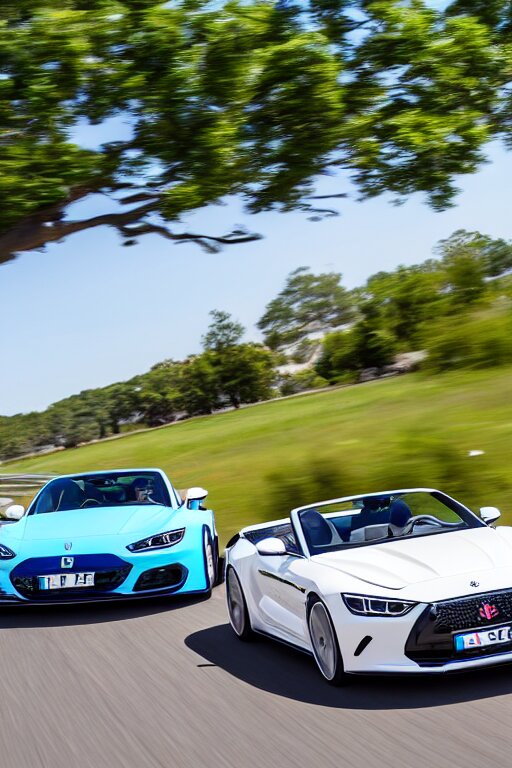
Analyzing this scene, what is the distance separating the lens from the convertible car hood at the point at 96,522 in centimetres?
948

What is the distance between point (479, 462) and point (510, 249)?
1582cm

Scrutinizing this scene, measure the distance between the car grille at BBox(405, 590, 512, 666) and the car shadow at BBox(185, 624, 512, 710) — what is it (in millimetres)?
159

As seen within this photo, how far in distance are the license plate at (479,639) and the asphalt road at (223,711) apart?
0.76 feet

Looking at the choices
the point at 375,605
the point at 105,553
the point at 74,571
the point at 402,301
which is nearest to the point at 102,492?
the point at 105,553

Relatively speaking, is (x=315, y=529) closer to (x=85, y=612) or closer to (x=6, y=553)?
(x=85, y=612)

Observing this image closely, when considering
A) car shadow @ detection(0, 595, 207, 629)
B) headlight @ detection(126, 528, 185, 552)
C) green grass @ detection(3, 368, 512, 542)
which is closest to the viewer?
car shadow @ detection(0, 595, 207, 629)

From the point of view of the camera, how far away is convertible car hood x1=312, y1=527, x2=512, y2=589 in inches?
229

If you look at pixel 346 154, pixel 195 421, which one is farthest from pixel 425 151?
pixel 195 421

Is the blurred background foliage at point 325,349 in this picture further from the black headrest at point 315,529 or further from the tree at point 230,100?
the black headrest at point 315,529

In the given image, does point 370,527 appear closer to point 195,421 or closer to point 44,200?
point 44,200

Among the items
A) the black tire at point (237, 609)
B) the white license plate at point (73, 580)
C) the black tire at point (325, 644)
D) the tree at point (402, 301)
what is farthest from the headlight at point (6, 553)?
the tree at point (402, 301)

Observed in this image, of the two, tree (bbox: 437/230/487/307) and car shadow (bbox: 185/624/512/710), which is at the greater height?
car shadow (bbox: 185/624/512/710)

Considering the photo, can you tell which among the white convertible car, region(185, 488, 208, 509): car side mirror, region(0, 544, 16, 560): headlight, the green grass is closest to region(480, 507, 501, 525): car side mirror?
the white convertible car

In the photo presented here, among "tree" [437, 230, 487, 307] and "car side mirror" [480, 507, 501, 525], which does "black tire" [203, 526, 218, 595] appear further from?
"tree" [437, 230, 487, 307]
